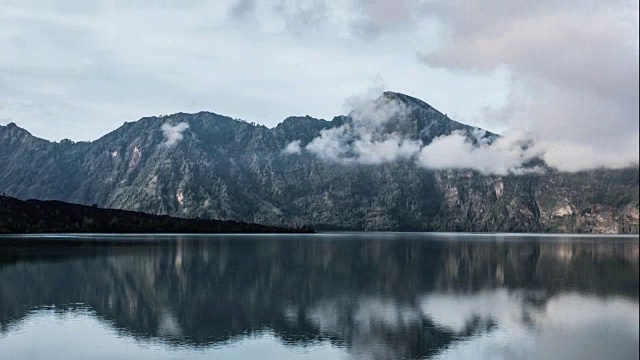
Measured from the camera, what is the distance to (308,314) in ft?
229

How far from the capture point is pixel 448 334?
196ft

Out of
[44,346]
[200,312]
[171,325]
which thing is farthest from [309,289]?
[44,346]

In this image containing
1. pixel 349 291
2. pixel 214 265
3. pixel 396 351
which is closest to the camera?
pixel 396 351

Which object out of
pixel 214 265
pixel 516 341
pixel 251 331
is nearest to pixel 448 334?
pixel 516 341

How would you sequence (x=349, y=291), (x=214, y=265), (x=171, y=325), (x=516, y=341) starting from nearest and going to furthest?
(x=516, y=341) < (x=171, y=325) < (x=349, y=291) < (x=214, y=265)

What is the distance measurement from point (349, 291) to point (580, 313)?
33.3 m

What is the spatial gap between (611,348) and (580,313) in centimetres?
2192

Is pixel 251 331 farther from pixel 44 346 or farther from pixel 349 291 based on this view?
pixel 349 291

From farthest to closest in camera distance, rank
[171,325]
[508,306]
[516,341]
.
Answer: [508,306] → [171,325] → [516,341]

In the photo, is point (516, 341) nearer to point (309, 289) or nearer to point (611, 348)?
point (611, 348)

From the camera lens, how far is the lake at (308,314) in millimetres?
52344

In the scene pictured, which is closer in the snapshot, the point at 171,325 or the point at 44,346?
the point at 44,346

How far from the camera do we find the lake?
52344 millimetres

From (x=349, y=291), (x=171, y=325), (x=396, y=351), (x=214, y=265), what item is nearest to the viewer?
(x=396, y=351)
